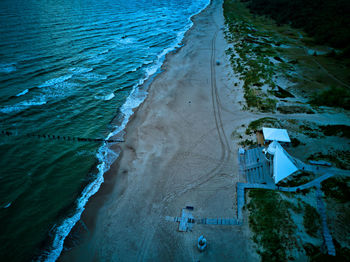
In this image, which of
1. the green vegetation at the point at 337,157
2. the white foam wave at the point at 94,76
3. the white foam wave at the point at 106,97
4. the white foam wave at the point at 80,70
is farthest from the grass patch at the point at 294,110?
the white foam wave at the point at 80,70

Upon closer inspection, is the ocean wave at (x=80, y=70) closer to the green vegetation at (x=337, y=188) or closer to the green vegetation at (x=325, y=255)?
the green vegetation at (x=337, y=188)

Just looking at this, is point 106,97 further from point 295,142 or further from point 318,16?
point 318,16

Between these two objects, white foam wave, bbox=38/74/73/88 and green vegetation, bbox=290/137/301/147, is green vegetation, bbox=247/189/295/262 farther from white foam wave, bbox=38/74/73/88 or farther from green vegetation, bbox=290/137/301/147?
white foam wave, bbox=38/74/73/88

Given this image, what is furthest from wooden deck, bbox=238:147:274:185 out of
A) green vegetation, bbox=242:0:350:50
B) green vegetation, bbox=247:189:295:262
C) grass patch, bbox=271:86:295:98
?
green vegetation, bbox=242:0:350:50

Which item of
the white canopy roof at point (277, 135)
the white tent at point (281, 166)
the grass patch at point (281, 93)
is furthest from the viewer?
the grass patch at point (281, 93)

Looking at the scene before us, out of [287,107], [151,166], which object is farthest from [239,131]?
[151,166]

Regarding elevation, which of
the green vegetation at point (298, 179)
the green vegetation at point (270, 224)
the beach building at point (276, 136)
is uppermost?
the beach building at point (276, 136)
